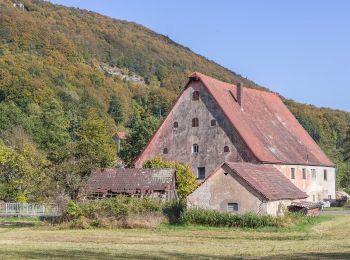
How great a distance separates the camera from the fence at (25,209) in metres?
55.1

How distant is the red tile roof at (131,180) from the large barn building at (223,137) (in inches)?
271

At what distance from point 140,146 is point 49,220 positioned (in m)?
39.4

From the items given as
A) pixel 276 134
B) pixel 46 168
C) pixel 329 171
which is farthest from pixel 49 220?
pixel 329 171

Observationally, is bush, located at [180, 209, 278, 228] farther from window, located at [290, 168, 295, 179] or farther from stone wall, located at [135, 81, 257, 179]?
window, located at [290, 168, 295, 179]

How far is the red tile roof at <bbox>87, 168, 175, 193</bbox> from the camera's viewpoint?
53.2m

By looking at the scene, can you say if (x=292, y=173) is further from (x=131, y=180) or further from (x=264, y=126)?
(x=131, y=180)

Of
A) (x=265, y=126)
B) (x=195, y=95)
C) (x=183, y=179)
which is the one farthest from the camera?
(x=265, y=126)

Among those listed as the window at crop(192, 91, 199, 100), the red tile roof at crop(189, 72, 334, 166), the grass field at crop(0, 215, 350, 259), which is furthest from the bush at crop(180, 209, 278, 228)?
the window at crop(192, 91, 199, 100)

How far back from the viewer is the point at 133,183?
54.0 m

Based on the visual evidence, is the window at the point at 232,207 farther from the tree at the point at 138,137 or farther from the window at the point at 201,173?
the tree at the point at 138,137

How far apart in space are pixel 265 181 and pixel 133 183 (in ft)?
39.1

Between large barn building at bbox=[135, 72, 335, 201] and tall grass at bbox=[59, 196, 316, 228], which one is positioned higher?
large barn building at bbox=[135, 72, 335, 201]

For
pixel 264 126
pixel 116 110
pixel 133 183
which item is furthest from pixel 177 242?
pixel 116 110

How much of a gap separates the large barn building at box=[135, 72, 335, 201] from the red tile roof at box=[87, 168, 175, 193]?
22.6 feet
